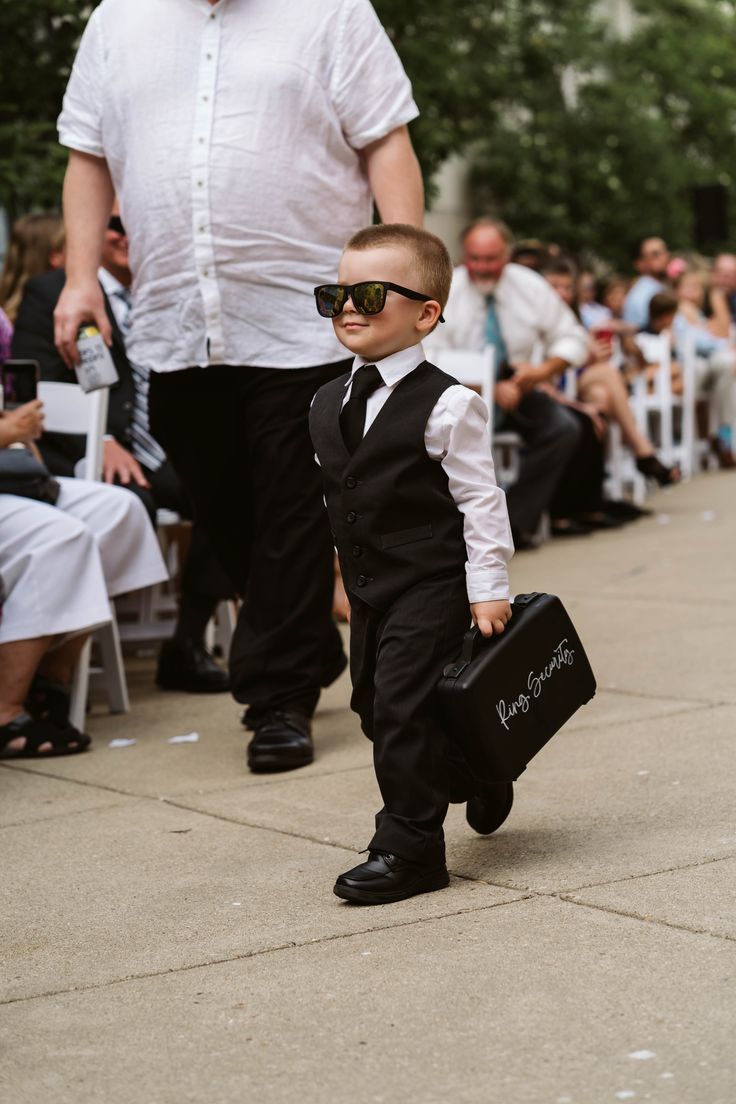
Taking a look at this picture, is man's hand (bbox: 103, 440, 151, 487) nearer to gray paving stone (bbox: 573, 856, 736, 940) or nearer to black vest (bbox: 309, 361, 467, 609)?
black vest (bbox: 309, 361, 467, 609)

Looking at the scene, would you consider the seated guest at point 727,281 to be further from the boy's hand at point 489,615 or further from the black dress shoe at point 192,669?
the boy's hand at point 489,615

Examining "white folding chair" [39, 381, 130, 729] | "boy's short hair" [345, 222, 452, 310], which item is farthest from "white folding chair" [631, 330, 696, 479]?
"boy's short hair" [345, 222, 452, 310]

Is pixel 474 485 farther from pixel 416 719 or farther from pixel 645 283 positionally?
pixel 645 283

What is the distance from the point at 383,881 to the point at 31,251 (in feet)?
14.5

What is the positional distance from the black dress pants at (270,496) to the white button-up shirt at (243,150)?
0.28ft

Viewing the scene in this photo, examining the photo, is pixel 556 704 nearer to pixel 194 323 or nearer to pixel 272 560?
pixel 272 560

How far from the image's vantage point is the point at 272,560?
484cm

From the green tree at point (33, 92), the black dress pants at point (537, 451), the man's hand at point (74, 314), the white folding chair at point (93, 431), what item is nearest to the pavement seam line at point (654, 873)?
the man's hand at point (74, 314)

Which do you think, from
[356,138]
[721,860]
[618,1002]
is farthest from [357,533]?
[356,138]

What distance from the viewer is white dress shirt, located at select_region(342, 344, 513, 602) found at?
3500mm

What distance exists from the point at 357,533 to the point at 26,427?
78.9 inches

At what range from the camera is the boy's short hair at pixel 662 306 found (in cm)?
1417

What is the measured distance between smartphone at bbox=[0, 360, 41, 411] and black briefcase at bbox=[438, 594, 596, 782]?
2259mm

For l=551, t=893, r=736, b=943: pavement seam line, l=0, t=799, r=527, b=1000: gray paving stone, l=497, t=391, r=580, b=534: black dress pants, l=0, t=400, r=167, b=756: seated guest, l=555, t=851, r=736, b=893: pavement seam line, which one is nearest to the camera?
l=551, t=893, r=736, b=943: pavement seam line
